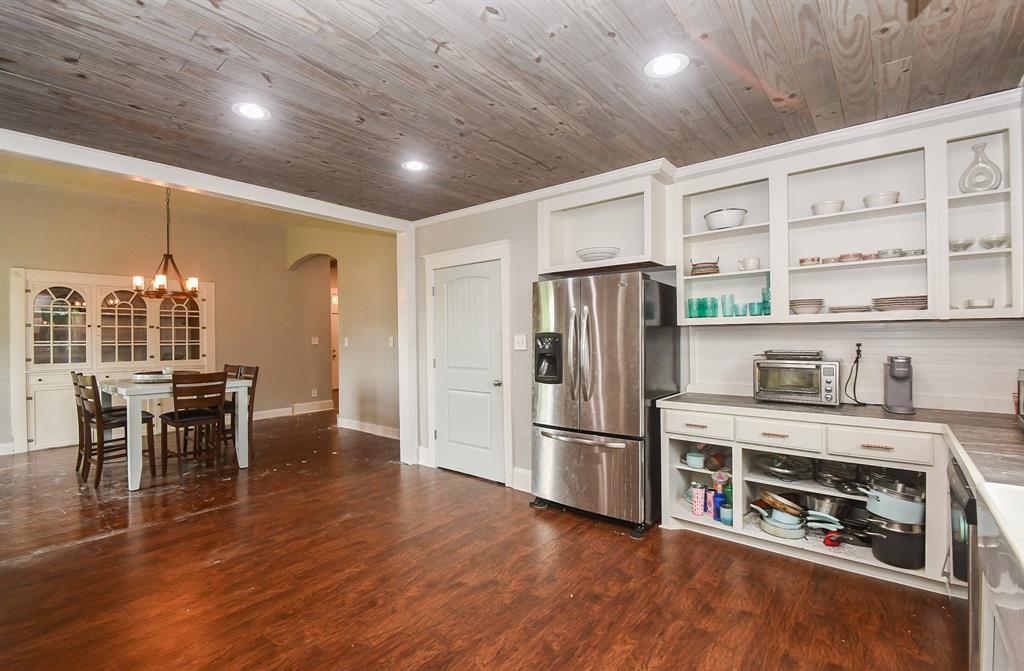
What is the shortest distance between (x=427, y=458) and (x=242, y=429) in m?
1.82

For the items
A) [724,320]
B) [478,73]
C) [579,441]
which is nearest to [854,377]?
[724,320]

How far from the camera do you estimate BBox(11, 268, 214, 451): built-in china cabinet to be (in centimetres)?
524

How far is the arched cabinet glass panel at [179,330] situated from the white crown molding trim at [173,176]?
346cm

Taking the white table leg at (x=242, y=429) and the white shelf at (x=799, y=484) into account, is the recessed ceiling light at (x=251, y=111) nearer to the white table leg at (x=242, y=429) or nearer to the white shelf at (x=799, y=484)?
the white table leg at (x=242, y=429)

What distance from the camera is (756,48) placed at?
6.33 feet

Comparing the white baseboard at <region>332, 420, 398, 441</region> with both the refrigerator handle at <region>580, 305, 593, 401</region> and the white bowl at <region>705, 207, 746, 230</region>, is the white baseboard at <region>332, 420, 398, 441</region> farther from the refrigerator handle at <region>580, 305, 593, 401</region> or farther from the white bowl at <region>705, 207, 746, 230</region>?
the white bowl at <region>705, 207, 746, 230</region>

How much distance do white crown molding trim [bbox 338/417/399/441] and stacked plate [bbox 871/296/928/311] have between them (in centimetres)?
506

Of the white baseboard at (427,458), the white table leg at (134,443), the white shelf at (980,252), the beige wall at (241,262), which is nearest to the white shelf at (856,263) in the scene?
the white shelf at (980,252)

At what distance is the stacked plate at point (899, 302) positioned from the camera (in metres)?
2.52

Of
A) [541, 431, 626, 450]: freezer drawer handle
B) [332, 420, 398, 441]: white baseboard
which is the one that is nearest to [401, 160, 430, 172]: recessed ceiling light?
[541, 431, 626, 450]: freezer drawer handle

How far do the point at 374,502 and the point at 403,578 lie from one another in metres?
1.25

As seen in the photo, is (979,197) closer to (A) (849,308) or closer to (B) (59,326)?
(A) (849,308)

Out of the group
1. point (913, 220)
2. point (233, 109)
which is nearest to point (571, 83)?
point (233, 109)

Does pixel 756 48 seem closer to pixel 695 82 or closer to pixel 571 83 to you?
pixel 695 82
